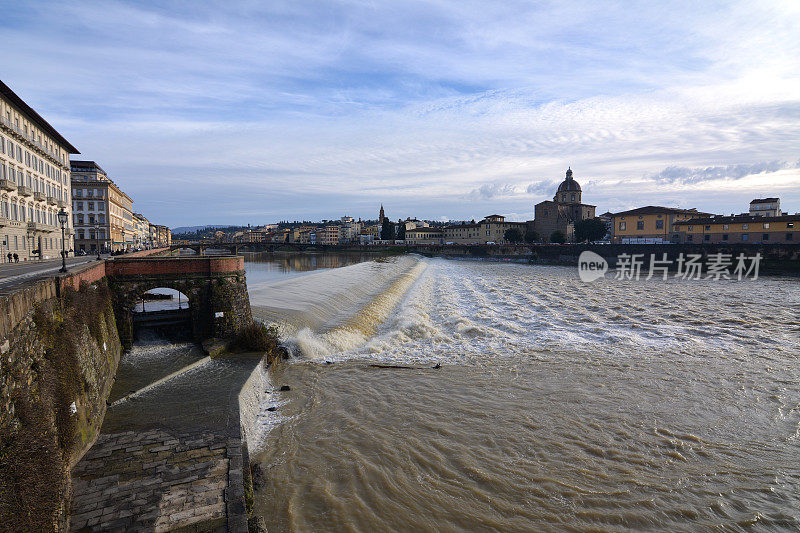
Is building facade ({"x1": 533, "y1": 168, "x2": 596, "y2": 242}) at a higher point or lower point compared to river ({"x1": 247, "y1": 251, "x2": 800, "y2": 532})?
higher

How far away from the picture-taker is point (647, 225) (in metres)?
78.9

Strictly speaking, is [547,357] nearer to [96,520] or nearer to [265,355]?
[265,355]

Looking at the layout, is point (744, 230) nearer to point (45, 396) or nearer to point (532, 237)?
point (532, 237)

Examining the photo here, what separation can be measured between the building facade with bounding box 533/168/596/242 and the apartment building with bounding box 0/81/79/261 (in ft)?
319

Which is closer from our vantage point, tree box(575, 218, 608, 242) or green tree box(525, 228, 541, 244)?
tree box(575, 218, 608, 242)

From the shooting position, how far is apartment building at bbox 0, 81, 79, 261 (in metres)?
26.4

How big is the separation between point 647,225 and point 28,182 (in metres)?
86.7

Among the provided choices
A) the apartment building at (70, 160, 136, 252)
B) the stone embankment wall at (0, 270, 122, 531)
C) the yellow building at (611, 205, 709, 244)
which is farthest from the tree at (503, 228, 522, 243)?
the stone embankment wall at (0, 270, 122, 531)

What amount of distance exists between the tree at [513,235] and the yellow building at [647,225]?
1168 inches

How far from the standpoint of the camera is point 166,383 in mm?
11195

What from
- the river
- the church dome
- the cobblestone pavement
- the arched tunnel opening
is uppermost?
the church dome

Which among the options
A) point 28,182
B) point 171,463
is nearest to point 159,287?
point 171,463

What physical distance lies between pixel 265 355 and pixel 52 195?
34.7m

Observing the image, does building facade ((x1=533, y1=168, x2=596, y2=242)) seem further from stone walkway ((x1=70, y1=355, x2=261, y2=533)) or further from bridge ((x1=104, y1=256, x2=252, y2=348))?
stone walkway ((x1=70, y1=355, x2=261, y2=533))
